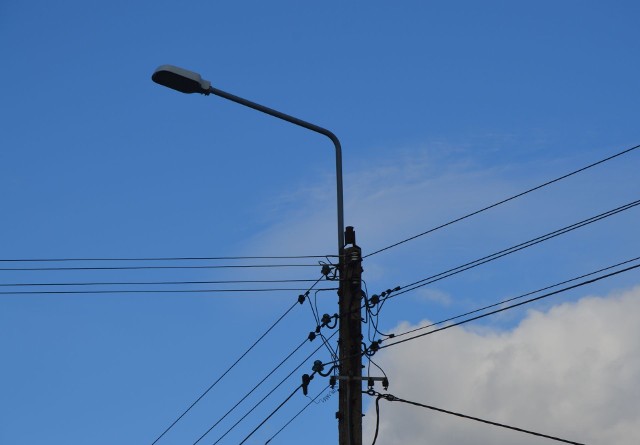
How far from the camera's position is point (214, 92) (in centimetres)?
1634

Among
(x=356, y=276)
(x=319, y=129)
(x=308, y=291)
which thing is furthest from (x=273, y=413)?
(x=319, y=129)

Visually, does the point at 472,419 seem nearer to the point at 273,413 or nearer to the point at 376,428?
the point at 376,428

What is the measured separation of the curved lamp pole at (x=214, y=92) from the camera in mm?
15883

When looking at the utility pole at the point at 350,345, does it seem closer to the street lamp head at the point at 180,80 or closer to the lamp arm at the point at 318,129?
the lamp arm at the point at 318,129

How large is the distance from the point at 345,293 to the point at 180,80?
3377 millimetres

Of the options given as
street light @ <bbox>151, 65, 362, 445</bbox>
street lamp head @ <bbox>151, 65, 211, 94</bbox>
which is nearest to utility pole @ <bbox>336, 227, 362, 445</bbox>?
street light @ <bbox>151, 65, 362, 445</bbox>

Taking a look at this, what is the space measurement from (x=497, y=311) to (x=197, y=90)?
4798 millimetres

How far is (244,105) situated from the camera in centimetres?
1647

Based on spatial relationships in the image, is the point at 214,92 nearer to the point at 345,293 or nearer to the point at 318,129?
the point at 318,129

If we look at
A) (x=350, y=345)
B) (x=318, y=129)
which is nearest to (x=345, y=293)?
(x=350, y=345)

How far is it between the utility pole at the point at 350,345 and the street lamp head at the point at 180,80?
8.55 ft

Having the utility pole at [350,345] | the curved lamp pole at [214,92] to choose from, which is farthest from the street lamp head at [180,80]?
the utility pole at [350,345]

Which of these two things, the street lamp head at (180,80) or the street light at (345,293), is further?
the street lamp head at (180,80)

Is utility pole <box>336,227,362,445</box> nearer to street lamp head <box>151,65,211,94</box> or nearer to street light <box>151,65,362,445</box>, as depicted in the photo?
street light <box>151,65,362,445</box>
